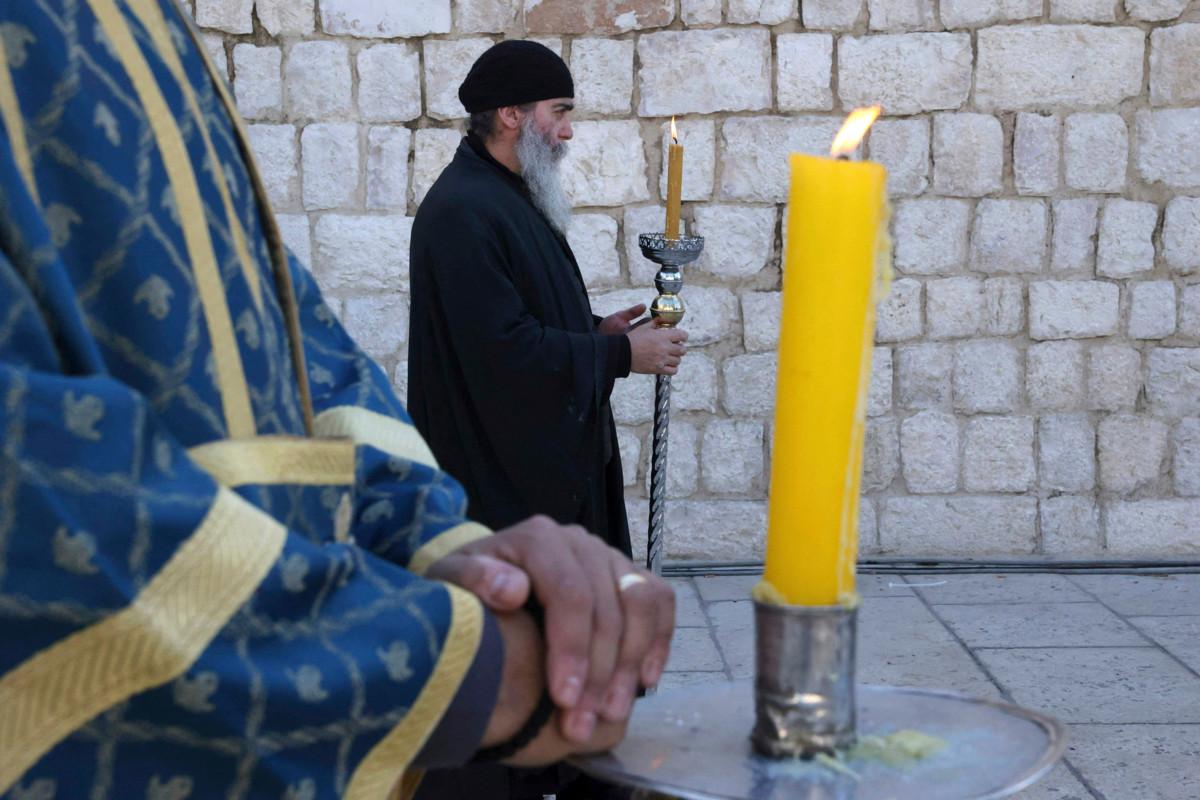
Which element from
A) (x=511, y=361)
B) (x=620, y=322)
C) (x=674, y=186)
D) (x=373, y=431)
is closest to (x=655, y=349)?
(x=620, y=322)

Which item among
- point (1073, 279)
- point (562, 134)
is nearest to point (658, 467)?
point (562, 134)

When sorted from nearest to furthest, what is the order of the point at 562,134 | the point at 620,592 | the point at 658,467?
the point at 620,592, the point at 658,467, the point at 562,134

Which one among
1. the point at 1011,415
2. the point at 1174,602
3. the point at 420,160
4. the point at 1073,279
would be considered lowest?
the point at 1174,602

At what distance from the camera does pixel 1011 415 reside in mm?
6070

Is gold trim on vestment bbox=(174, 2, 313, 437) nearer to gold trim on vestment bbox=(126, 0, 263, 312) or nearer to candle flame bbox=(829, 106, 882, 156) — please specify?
gold trim on vestment bbox=(126, 0, 263, 312)

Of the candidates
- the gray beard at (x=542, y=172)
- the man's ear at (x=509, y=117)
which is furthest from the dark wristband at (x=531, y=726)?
the man's ear at (x=509, y=117)

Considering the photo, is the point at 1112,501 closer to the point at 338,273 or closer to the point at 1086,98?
the point at 1086,98

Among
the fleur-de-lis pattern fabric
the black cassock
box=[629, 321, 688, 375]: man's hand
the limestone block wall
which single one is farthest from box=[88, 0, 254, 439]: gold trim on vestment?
the limestone block wall

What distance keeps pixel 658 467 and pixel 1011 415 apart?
116 inches

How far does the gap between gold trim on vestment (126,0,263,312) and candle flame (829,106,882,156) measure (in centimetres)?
37

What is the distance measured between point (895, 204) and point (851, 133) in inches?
214

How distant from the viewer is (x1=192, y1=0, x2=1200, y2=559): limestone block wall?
5.91 metres

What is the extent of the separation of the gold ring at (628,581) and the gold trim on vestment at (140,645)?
20 centimetres

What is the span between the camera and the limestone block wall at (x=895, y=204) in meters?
5.91
